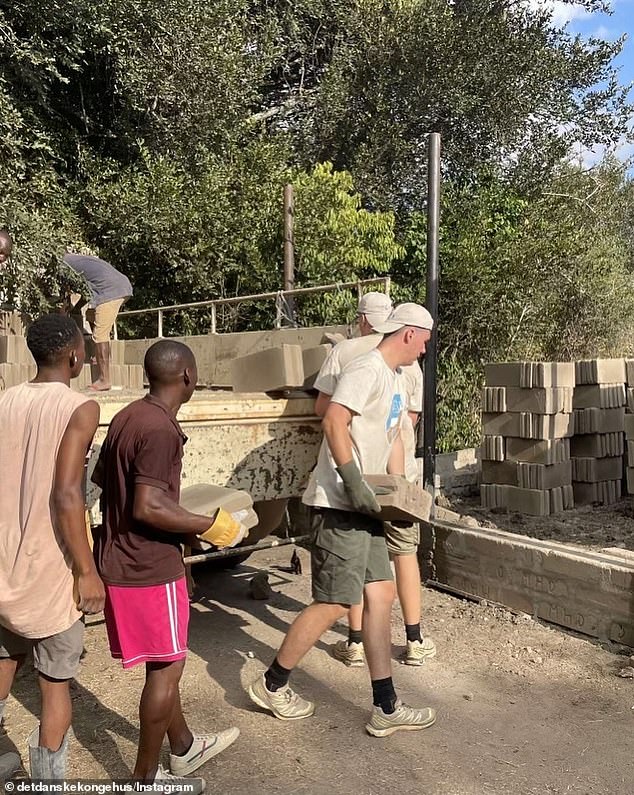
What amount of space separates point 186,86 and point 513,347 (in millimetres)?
7689

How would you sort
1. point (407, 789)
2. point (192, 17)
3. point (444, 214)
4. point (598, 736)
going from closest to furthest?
1. point (407, 789)
2. point (598, 736)
3. point (192, 17)
4. point (444, 214)

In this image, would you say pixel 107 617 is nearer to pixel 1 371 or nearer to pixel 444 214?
pixel 1 371

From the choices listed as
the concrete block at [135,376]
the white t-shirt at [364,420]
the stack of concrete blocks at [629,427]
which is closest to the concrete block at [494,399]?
the stack of concrete blocks at [629,427]

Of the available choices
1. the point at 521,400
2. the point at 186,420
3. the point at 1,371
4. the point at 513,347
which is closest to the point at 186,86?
the point at 513,347

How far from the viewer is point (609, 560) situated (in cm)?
450

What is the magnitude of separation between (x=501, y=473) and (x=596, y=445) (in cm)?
107

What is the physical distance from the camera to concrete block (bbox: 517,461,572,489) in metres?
7.38

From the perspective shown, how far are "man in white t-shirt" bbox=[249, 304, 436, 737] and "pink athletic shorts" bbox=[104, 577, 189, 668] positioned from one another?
2.89 feet

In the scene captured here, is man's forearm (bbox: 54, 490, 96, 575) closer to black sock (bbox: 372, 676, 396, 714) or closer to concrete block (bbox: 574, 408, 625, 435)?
black sock (bbox: 372, 676, 396, 714)

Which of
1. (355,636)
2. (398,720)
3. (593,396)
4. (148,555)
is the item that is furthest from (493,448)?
(148,555)

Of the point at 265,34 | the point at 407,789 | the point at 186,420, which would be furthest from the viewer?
the point at 265,34

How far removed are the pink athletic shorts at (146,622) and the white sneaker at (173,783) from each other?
1.63ft

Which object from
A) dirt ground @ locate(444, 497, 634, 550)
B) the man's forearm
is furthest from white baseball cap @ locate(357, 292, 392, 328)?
dirt ground @ locate(444, 497, 634, 550)

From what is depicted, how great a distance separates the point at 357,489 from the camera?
318cm
